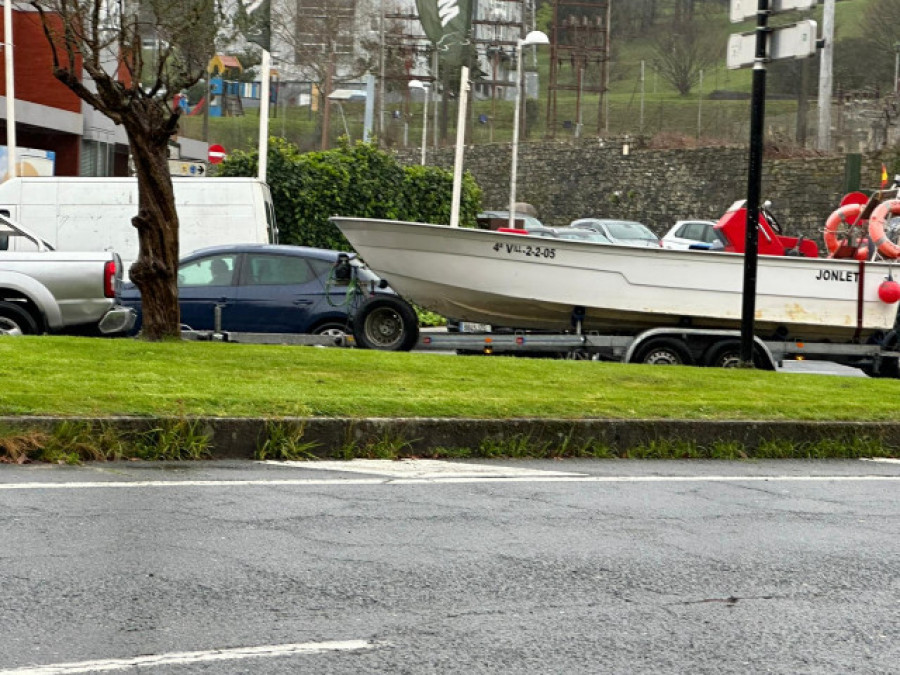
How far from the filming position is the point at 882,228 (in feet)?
59.6

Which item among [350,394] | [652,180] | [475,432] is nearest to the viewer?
[475,432]

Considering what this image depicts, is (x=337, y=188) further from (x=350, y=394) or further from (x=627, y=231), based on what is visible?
(x=350, y=394)

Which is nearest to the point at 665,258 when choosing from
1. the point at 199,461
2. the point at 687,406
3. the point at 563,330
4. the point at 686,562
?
the point at 563,330

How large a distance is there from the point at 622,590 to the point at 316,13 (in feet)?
247

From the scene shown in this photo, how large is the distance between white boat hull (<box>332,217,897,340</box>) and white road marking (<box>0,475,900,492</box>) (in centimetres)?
699

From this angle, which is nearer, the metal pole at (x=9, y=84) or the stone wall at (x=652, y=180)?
the metal pole at (x=9, y=84)

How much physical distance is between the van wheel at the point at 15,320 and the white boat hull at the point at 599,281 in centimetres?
367

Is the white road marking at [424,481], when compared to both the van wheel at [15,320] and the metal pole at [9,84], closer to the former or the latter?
the van wheel at [15,320]

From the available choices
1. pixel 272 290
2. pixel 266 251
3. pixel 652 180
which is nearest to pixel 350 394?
pixel 272 290

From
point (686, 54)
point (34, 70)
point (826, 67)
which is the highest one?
point (686, 54)

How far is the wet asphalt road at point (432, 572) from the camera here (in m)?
4.98

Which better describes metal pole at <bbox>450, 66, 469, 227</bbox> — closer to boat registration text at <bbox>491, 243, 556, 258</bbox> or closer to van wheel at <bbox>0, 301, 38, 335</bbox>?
boat registration text at <bbox>491, 243, 556, 258</bbox>

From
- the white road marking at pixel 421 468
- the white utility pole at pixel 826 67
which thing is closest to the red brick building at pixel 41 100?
the white utility pole at pixel 826 67

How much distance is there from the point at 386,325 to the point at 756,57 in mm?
5030
